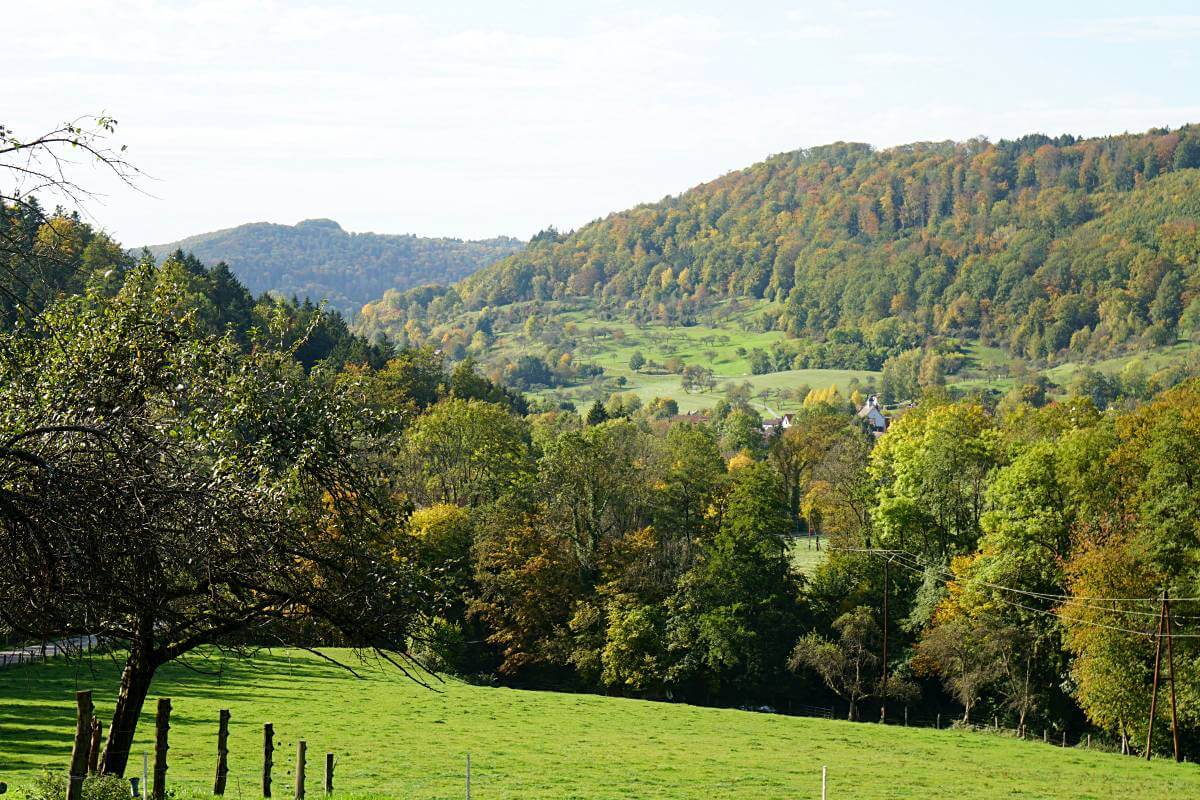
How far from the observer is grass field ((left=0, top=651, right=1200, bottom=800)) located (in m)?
28.0

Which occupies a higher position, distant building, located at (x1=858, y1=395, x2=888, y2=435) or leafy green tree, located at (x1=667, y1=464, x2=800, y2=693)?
distant building, located at (x1=858, y1=395, x2=888, y2=435)

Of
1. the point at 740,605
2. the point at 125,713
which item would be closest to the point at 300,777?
the point at 125,713

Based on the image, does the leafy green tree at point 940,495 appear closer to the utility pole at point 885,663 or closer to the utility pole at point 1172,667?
the utility pole at point 885,663

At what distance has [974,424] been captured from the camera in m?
67.5

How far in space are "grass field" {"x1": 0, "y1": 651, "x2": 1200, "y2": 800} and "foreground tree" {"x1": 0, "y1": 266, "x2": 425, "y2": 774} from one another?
6.28 meters

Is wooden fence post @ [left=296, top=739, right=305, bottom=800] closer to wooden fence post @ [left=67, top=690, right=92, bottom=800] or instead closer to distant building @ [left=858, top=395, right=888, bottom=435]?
wooden fence post @ [left=67, top=690, right=92, bottom=800]

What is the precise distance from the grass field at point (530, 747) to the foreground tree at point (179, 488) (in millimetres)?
6275

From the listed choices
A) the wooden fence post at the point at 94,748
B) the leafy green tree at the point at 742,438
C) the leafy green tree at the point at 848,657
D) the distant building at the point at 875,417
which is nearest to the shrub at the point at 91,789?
the wooden fence post at the point at 94,748

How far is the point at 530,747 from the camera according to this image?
35.0 meters

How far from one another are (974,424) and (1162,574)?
21.0 m

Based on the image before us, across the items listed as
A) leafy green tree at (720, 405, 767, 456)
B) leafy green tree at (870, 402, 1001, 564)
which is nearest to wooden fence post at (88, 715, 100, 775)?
leafy green tree at (870, 402, 1001, 564)

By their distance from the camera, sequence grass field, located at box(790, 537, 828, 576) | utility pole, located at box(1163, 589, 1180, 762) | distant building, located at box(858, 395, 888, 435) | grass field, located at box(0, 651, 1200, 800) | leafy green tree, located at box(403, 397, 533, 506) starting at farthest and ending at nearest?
distant building, located at box(858, 395, 888, 435) → grass field, located at box(790, 537, 828, 576) → leafy green tree, located at box(403, 397, 533, 506) → utility pole, located at box(1163, 589, 1180, 762) → grass field, located at box(0, 651, 1200, 800)

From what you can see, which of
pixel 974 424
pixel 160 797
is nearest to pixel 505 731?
pixel 160 797

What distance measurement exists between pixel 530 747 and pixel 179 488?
27145 mm
